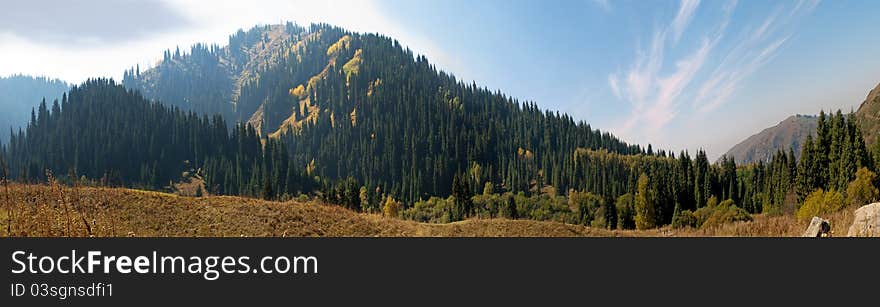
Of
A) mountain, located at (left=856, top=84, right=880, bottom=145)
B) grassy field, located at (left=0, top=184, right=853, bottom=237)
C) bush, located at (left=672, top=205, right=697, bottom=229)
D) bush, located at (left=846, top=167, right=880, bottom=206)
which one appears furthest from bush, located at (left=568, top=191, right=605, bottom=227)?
grassy field, located at (left=0, top=184, right=853, bottom=237)

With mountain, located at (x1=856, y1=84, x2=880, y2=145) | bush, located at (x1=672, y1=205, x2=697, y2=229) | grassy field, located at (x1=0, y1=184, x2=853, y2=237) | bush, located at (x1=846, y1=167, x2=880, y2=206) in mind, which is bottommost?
bush, located at (x1=672, y1=205, x2=697, y2=229)

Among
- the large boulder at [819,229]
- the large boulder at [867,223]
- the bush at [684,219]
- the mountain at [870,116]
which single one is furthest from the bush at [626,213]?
the large boulder at [867,223]

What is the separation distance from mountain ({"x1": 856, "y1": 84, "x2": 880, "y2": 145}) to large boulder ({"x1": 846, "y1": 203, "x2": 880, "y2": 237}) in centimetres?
18176

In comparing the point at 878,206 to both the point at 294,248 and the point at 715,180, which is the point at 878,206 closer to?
the point at 294,248

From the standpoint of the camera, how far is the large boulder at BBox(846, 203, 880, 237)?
9591 millimetres

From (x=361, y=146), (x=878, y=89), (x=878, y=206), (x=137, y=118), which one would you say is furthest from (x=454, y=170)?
(x=878, y=206)

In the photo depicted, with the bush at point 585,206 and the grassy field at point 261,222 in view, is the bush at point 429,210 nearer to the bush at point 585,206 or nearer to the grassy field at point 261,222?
the bush at point 585,206

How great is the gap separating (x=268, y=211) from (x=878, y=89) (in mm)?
253929

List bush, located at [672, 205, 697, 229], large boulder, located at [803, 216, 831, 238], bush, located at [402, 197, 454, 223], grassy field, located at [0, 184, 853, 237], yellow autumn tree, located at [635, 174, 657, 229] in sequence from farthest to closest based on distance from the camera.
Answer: bush, located at [402, 197, 454, 223] → yellow autumn tree, located at [635, 174, 657, 229] → bush, located at [672, 205, 697, 229] → grassy field, located at [0, 184, 853, 237] → large boulder, located at [803, 216, 831, 238]

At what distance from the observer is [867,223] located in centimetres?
1027

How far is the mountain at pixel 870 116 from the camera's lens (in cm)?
15606

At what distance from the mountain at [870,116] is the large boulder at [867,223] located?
182m

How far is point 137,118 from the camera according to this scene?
18900 cm

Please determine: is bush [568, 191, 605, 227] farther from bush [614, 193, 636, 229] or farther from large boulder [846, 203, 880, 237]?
large boulder [846, 203, 880, 237]
